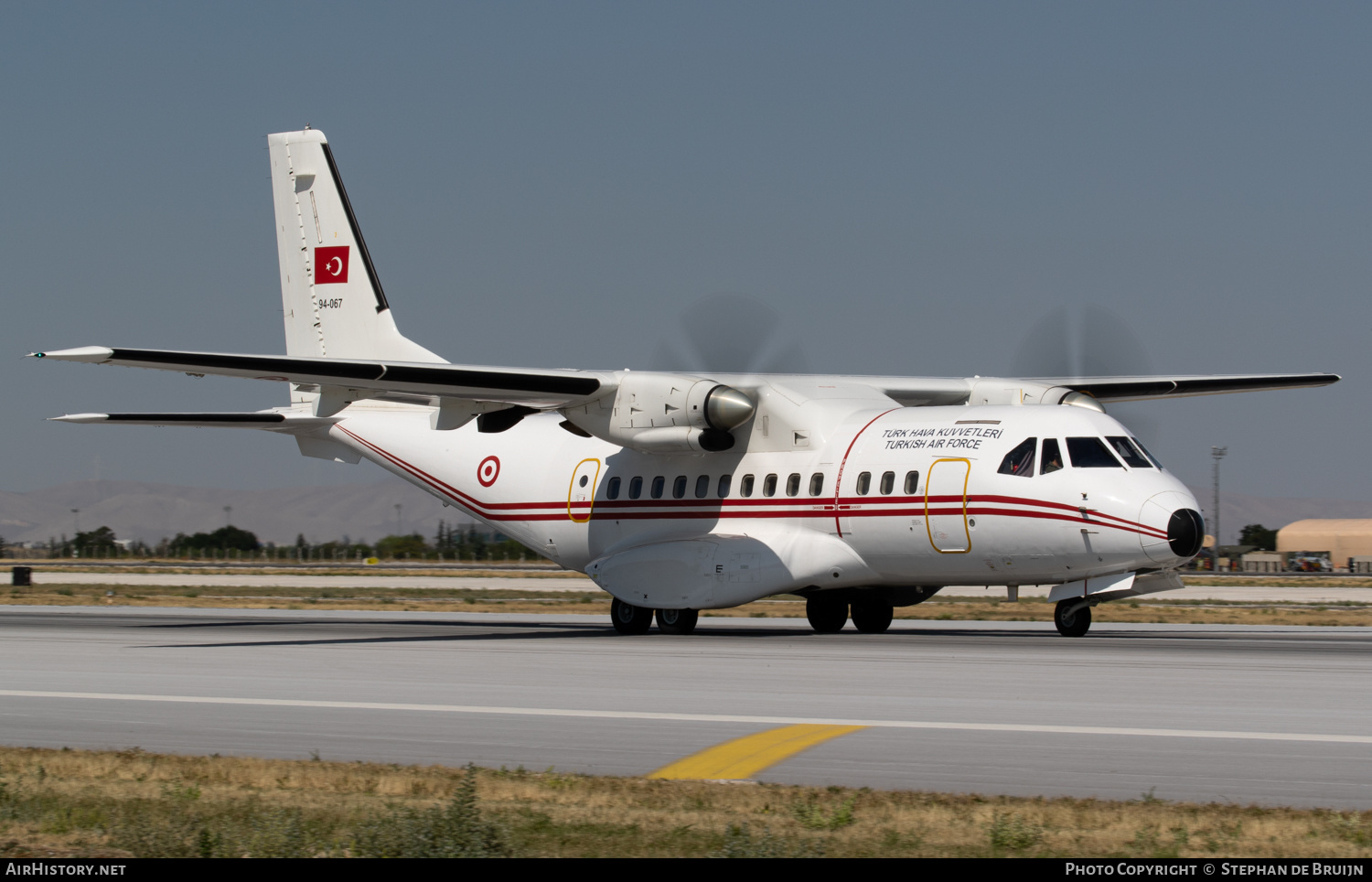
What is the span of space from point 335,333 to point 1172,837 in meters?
24.8

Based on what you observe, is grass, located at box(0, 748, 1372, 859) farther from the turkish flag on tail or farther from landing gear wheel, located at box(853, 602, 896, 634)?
the turkish flag on tail

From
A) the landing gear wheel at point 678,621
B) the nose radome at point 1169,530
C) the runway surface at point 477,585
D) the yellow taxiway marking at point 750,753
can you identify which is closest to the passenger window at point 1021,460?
the nose radome at point 1169,530

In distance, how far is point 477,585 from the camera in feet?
192

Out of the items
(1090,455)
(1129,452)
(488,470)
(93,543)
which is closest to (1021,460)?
(1090,455)

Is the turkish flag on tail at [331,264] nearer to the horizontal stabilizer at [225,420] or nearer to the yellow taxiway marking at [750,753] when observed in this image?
the horizontal stabilizer at [225,420]

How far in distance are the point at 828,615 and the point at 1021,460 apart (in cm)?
506

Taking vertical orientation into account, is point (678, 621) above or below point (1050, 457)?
below

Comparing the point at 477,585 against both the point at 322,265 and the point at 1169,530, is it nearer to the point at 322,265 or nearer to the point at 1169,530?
the point at 322,265

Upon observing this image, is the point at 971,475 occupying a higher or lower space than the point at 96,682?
higher

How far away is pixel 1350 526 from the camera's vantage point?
11869 centimetres

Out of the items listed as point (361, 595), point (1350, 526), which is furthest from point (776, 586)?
point (1350, 526)

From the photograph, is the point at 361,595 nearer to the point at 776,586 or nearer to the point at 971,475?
the point at 776,586

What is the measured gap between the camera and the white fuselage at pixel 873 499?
67.5ft

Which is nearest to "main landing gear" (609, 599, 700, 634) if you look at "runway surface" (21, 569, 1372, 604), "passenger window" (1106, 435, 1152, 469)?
"passenger window" (1106, 435, 1152, 469)
